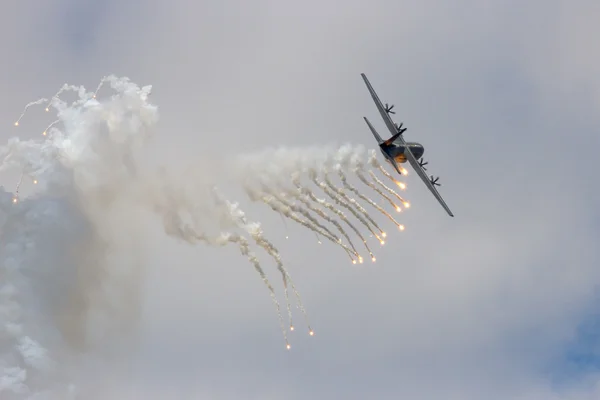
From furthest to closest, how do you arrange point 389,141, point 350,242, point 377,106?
1. point 377,106
2. point 389,141
3. point 350,242

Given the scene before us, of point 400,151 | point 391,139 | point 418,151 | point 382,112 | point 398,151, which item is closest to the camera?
point 391,139

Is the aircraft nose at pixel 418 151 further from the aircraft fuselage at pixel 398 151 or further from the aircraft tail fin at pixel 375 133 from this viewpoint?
the aircraft tail fin at pixel 375 133

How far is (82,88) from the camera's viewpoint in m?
100

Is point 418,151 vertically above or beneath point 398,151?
above

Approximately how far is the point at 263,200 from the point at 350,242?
15286 mm

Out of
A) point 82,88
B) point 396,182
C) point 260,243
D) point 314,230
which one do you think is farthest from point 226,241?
point 82,88

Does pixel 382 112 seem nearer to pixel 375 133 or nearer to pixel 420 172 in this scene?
pixel 375 133

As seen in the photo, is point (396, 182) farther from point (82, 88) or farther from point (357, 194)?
point (82, 88)

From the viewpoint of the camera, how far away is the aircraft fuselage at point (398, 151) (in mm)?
99938

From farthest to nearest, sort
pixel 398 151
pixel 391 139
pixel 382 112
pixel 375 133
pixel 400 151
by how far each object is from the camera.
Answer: pixel 382 112 → pixel 375 133 → pixel 400 151 → pixel 398 151 → pixel 391 139

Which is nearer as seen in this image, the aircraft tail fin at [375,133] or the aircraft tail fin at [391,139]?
the aircraft tail fin at [391,139]

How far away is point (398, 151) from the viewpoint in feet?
330

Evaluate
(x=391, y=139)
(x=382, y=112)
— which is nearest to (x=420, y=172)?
(x=391, y=139)

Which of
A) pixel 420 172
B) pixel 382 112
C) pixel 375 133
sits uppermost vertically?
pixel 382 112
